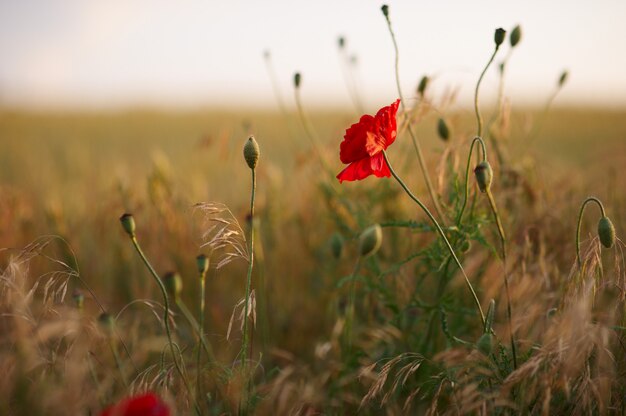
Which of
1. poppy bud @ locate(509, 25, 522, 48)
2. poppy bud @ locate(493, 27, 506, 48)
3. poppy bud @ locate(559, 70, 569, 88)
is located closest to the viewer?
poppy bud @ locate(493, 27, 506, 48)

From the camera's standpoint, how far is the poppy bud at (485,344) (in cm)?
96

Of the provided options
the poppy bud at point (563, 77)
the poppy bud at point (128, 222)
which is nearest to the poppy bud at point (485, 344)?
the poppy bud at point (128, 222)

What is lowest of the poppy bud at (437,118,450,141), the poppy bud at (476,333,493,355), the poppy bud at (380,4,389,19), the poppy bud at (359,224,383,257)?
the poppy bud at (476,333,493,355)

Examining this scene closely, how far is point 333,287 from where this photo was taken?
1.79 metres

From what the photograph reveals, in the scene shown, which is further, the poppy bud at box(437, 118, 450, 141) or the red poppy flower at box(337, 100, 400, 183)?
the poppy bud at box(437, 118, 450, 141)

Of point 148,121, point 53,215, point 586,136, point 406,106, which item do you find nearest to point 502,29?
point 406,106

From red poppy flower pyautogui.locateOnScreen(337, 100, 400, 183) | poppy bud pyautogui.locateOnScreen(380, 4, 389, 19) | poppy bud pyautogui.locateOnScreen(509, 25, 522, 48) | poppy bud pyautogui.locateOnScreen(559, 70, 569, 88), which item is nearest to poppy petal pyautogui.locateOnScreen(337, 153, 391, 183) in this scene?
red poppy flower pyautogui.locateOnScreen(337, 100, 400, 183)

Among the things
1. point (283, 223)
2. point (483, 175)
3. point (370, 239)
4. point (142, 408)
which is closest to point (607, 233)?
point (483, 175)

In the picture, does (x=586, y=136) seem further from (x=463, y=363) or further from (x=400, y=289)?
(x=463, y=363)

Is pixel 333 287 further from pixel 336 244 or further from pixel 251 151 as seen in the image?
pixel 251 151

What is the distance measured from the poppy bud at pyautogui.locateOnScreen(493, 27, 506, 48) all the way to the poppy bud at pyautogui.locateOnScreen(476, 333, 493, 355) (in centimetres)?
62

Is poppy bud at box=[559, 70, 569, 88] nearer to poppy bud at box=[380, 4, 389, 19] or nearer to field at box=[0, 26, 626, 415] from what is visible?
field at box=[0, 26, 626, 415]

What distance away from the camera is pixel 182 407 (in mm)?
957

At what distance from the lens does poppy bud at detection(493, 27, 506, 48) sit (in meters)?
1.10
